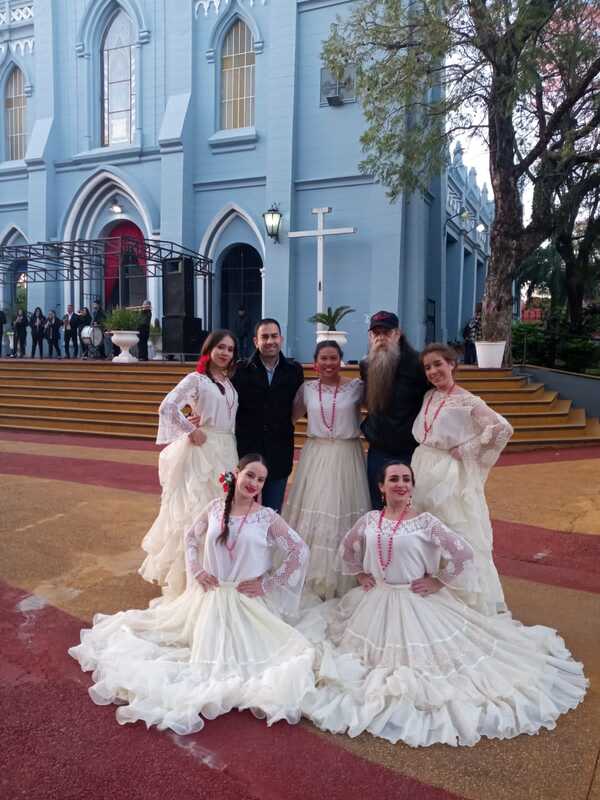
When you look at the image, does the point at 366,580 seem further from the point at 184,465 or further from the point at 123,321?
the point at 123,321

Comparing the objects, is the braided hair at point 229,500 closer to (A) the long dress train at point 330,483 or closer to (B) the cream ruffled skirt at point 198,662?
(B) the cream ruffled skirt at point 198,662

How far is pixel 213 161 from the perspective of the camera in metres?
16.2

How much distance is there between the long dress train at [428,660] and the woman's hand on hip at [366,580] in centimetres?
4

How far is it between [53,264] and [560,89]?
13455 mm

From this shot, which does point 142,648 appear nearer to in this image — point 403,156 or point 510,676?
point 510,676

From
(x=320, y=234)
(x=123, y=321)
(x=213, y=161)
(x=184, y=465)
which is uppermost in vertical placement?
(x=213, y=161)

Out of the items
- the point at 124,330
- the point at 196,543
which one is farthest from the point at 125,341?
the point at 196,543

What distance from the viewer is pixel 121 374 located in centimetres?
1287

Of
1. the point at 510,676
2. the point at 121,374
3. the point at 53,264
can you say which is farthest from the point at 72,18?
the point at 510,676

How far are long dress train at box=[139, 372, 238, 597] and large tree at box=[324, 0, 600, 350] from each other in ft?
28.7

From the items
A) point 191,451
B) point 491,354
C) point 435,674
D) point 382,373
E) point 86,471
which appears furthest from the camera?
point 491,354

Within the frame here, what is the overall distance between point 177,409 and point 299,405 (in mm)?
803

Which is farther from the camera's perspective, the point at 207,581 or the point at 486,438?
the point at 486,438

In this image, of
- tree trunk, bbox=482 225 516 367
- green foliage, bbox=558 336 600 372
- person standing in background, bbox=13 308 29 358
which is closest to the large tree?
tree trunk, bbox=482 225 516 367
